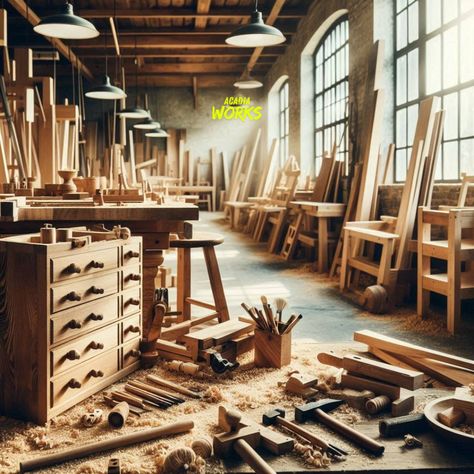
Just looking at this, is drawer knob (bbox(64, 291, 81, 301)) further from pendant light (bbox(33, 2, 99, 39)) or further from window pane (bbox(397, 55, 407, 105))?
window pane (bbox(397, 55, 407, 105))

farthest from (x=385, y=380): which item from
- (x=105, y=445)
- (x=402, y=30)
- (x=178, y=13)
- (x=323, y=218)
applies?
(x=178, y=13)

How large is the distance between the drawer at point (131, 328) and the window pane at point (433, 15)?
5087 mm

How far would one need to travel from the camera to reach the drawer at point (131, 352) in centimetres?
329

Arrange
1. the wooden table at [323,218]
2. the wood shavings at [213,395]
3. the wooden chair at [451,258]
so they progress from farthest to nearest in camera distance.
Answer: the wooden table at [323,218] → the wooden chair at [451,258] → the wood shavings at [213,395]

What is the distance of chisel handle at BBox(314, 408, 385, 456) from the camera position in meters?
2.34

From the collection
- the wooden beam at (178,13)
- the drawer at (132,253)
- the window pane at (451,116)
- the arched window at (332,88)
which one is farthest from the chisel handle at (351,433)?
the wooden beam at (178,13)

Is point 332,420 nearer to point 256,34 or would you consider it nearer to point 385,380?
point 385,380

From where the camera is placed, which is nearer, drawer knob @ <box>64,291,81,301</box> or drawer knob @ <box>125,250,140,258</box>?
drawer knob @ <box>64,291,81,301</box>

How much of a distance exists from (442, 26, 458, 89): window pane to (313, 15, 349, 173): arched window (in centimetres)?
255

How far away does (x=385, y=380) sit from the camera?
115 inches

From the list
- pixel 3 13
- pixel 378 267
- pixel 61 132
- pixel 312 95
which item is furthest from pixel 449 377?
pixel 312 95

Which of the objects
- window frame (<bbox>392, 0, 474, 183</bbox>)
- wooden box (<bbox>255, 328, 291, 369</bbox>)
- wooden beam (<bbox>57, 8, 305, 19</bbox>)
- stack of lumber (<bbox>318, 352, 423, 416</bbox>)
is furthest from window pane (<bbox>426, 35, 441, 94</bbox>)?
wooden beam (<bbox>57, 8, 305, 19</bbox>)

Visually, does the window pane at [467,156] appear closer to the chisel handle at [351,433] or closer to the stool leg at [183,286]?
the stool leg at [183,286]

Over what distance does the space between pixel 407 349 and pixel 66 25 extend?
4177 mm
